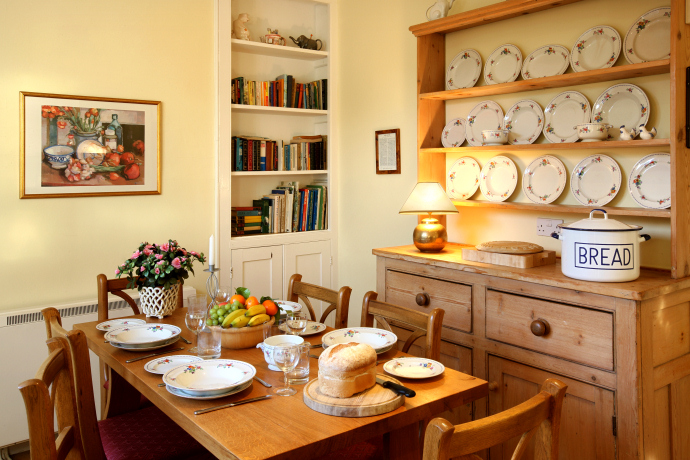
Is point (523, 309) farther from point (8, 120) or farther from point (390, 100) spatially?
point (8, 120)

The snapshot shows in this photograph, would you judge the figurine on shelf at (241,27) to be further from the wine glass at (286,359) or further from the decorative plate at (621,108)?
the wine glass at (286,359)

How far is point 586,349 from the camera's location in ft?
6.98

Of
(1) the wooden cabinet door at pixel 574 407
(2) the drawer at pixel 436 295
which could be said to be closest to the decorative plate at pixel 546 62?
(2) the drawer at pixel 436 295

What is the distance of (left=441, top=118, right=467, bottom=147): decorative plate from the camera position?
3203 mm

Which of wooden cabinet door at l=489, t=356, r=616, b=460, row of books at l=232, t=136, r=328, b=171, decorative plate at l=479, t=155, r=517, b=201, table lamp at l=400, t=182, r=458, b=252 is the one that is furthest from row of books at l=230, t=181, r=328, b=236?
wooden cabinet door at l=489, t=356, r=616, b=460

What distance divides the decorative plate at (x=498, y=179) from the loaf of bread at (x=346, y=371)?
1702 mm

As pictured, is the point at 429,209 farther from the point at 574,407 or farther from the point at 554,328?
the point at 574,407

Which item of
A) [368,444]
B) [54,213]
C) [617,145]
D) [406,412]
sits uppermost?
[617,145]

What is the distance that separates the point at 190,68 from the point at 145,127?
19.0 inches

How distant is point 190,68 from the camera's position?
141 inches

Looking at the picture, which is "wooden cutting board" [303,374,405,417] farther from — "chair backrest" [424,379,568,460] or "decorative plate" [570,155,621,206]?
"decorative plate" [570,155,621,206]

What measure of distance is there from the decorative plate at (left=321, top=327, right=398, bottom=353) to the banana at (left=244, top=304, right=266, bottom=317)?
0.77ft

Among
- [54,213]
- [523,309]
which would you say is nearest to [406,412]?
[523,309]

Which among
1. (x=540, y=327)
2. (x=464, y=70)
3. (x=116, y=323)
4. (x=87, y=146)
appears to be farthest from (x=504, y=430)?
(x=87, y=146)
